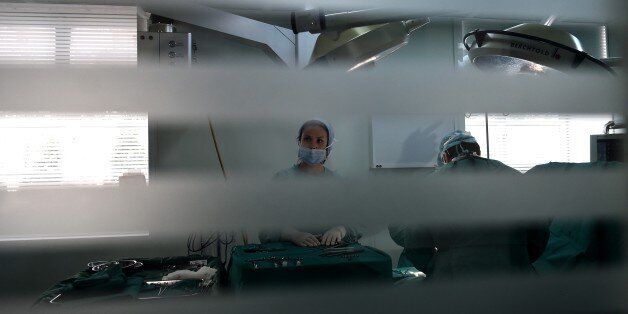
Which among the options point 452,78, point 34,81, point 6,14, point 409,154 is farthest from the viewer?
point 409,154

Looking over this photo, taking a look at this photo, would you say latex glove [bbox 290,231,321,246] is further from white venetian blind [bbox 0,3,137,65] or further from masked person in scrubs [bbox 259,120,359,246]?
white venetian blind [bbox 0,3,137,65]

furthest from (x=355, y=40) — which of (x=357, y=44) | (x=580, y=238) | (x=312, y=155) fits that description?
(x=580, y=238)

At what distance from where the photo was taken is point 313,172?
35.9 inches

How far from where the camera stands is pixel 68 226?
0.48 meters

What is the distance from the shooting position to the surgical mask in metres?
1.21

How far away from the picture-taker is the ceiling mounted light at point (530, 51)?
31.3 inches

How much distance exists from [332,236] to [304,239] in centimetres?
12

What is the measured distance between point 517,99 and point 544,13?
19 cm

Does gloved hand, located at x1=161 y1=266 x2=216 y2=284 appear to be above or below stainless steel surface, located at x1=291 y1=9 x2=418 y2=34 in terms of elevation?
below

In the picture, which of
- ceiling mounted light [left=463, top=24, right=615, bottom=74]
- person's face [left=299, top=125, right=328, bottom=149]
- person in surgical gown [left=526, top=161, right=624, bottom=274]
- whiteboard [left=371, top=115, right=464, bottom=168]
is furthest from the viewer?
whiteboard [left=371, top=115, right=464, bottom=168]

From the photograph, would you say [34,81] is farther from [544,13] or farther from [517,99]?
[544,13]

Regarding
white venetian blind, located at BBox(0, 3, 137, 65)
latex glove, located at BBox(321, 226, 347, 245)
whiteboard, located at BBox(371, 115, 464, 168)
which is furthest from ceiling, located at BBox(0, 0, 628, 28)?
whiteboard, located at BBox(371, 115, 464, 168)

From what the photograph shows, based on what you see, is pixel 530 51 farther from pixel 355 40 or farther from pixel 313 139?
pixel 313 139

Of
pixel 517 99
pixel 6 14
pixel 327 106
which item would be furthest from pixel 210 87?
pixel 6 14
